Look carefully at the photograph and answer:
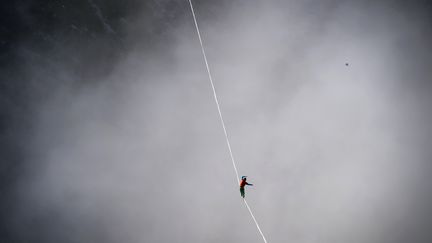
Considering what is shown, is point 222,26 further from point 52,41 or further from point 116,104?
point 116,104

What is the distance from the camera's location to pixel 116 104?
63562 mm

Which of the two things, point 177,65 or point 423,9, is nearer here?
point 423,9

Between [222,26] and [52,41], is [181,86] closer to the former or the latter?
[222,26]

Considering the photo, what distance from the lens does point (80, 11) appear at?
4256 cm

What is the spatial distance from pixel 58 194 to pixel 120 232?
2551 centimetres

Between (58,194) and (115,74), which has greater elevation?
(115,74)

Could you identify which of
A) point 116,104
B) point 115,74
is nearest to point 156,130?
point 116,104

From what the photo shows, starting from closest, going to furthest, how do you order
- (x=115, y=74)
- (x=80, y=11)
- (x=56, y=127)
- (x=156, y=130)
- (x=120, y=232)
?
(x=80, y=11) < (x=115, y=74) < (x=56, y=127) < (x=156, y=130) < (x=120, y=232)

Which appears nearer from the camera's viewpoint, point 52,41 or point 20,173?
point 52,41

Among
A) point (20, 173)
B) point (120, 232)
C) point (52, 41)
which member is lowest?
point (120, 232)

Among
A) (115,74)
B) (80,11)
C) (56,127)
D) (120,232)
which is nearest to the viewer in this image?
(80,11)

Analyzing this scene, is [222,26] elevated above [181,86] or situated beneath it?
situated beneath

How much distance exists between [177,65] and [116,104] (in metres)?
17.6

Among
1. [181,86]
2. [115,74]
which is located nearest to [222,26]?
[181,86]
